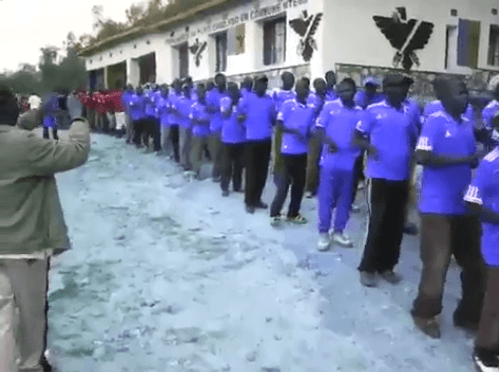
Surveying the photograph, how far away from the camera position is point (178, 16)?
756 inches

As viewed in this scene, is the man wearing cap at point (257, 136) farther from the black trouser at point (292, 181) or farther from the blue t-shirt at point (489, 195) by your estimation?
the blue t-shirt at point (489, 195)

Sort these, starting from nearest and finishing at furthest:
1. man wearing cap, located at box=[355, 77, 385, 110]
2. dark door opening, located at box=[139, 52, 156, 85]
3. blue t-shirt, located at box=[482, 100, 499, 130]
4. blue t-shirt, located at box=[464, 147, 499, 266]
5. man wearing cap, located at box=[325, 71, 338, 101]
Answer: blue t-shirt, located at box=[464, 147, 499, 266]
blue t-shirt, located at box=[482, 100, 499, 130]
man wearing cap, located at box=[355, 77, 385, 110]
man wearing cap, located at box=[325, 71, 338, 101]
dark door opening, located at box=[139, 52, 156, 85]

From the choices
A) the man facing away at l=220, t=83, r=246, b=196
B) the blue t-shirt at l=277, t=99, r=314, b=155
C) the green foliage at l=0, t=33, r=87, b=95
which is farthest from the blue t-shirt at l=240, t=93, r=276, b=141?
the green foliage at l=0, t=33, r=87, b=95

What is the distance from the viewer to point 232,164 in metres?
9.77

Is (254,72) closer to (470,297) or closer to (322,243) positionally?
(322,243)

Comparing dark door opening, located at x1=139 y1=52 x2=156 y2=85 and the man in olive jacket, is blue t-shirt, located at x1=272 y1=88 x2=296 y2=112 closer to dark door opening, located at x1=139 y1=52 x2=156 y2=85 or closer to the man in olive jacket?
the man in olive jacket

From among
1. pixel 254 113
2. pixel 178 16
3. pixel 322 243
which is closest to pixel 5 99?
pixel 322 243

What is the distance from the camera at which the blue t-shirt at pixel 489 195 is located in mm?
3900

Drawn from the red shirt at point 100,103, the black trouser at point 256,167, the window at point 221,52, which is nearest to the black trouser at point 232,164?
the black trouser at point 256,167

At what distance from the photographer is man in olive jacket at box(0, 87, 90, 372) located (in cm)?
342

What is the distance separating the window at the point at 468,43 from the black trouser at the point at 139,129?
7.51 metres

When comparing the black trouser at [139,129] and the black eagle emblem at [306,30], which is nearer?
the black eagle emblem at [306,30]

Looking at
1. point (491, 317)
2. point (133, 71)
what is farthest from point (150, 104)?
point (491, 317)

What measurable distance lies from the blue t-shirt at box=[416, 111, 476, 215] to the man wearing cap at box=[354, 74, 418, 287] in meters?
0.86
